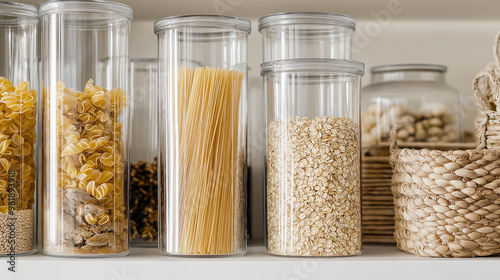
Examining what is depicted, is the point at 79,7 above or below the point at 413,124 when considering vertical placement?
above

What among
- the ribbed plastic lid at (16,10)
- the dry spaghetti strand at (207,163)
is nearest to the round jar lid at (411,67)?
the dry spaghetti strand at (207,163)

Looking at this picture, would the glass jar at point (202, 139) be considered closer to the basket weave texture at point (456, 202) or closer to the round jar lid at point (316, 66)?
the round jar lid at point (316, 66)

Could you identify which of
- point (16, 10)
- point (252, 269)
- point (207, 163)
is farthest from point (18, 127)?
point (252, 269)

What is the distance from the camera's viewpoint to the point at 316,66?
905mm

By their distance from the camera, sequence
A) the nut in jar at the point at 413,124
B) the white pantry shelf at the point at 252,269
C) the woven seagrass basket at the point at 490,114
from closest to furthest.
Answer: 1. the white pantry shelf at the point at 252,269
2. the woven seagrass basket at the point at 490,114
3. the nut in jar at the point at 413,124

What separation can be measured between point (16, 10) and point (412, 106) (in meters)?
0.71

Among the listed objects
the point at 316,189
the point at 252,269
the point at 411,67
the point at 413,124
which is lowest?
the point at 252,269

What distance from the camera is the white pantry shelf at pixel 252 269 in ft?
2.65

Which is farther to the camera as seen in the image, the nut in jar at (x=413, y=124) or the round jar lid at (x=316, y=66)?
the nut in jar at (x=413, y=124)

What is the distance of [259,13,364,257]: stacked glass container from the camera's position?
86 cm

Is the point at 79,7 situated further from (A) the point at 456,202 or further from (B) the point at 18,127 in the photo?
(A) the point at 456,202

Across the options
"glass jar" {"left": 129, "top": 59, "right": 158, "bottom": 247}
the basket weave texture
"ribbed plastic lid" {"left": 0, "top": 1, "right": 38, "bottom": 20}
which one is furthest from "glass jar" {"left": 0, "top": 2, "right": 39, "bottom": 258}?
the basket weave texture

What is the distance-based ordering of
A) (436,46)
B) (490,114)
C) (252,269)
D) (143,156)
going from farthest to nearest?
(436,46) → (143,156) → (490,114) → (252,269)

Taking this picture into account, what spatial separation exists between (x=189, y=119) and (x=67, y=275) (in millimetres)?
271
